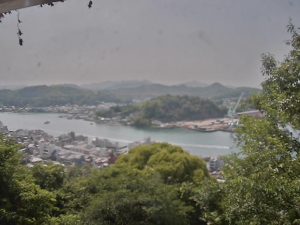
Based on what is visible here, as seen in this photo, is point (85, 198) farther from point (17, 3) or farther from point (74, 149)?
point (74, 149)

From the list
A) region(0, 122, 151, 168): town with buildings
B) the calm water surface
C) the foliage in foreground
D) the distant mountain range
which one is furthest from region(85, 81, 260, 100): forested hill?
the foliage in foreground

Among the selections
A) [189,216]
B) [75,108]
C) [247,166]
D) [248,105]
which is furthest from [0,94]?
[75,108]

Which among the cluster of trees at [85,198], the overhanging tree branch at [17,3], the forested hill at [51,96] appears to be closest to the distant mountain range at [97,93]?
the forested hill at [51,96]

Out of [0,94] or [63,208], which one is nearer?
[63,208]

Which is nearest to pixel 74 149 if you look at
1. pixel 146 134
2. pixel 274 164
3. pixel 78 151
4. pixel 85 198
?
pixel 78 151

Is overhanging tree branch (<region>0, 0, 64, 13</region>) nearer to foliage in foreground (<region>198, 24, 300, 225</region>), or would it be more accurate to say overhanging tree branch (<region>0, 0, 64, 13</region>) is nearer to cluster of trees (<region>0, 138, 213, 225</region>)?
foliage in foreground (<region>198, 24, 300, 225</region>)

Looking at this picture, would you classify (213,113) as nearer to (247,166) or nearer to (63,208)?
(63,208)

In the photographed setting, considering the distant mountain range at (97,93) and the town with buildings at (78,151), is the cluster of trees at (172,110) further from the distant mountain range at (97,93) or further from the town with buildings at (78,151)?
the town with buildings at (78,151)
